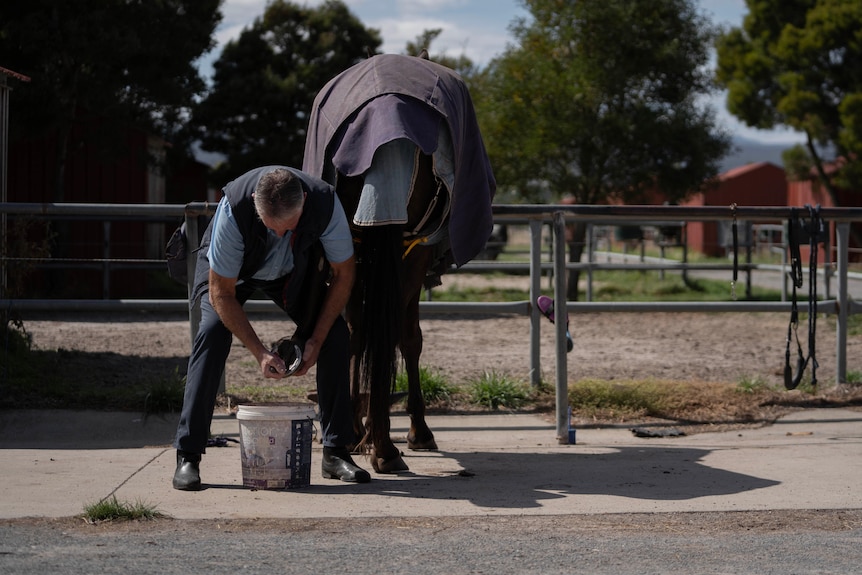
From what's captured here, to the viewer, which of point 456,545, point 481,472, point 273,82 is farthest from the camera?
point 273,82

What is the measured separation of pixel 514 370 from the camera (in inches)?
303

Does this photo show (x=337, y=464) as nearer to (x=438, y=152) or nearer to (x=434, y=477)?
(x=434, y=477)

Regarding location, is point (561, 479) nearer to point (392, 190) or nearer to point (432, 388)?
point (392, 190)

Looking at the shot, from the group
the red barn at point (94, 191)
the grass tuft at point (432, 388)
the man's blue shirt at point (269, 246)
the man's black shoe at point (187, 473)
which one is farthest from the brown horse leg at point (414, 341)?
the red barn at point (94, 191)

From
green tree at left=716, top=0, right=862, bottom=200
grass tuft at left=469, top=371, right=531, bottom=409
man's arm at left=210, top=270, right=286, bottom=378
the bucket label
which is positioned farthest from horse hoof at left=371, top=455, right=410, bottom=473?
green tree at left=716, top=0, right=862, bottom=200

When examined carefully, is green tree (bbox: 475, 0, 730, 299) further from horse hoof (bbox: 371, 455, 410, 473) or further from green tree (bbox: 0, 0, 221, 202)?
horse hoof (bbox: 371, 455, 410, 473)

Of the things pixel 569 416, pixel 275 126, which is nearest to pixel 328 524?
pixel 569 416

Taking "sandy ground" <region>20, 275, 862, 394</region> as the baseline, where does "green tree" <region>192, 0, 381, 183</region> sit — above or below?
above

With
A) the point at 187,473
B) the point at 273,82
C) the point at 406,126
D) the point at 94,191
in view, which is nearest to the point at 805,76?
the point at 273,82

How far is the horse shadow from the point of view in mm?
4188

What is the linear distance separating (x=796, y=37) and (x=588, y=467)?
2499 centimetres

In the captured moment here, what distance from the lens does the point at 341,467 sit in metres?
4.36

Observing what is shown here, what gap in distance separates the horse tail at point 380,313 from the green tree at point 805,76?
23702 mm

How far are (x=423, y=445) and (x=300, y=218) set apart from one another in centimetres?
153
